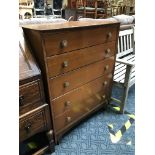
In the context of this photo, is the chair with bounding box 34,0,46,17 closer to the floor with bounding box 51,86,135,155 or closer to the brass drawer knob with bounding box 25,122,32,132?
the floor with bounding box 51,86,135,155

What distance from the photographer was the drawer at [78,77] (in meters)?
1.46

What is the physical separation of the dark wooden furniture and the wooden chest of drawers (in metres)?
0.06

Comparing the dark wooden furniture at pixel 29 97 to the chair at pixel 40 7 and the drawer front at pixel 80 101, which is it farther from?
the chair at pixel 40 7

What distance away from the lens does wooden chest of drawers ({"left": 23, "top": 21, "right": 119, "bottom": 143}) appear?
51.9 inches

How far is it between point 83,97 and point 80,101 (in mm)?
51

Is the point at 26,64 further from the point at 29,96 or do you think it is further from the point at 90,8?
the point at 90,8

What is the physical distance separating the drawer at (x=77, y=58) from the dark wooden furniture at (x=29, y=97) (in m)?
0.14

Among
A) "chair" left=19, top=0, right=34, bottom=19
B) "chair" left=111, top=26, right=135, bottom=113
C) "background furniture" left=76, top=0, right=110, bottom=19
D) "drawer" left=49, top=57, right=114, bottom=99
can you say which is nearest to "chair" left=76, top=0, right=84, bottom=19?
"background furniture" left=76, top=0, right=110, bottom=19

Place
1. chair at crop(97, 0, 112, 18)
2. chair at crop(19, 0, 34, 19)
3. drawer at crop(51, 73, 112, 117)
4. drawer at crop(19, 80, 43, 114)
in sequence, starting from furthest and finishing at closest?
chair at crop(97, 0, 112, 18) < chair at crop(19, 0, 34, 19) < drawer at crop(51, 73, 112, 117) < drawer at crop(19, 80, 43, 114)

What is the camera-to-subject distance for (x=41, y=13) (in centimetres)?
739

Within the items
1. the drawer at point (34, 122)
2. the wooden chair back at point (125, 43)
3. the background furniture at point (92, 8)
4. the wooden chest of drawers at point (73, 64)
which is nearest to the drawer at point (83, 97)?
the wooden chest of drawers at point (73, 64)
